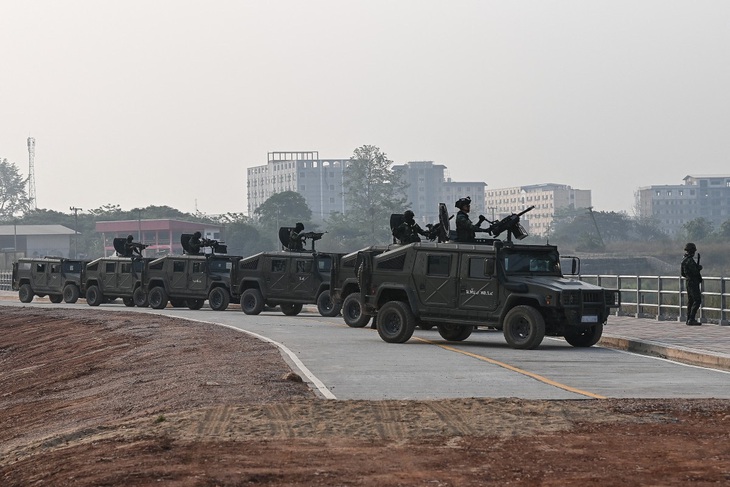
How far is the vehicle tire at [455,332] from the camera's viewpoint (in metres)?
25.2

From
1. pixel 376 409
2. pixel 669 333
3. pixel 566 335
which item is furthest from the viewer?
pixel 669 333

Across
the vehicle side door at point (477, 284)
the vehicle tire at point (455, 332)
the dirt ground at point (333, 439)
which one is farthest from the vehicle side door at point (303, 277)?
the dirt ground at point (333, 439)

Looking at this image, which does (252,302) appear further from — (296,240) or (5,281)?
(5,281)

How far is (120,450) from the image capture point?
35.7 feet

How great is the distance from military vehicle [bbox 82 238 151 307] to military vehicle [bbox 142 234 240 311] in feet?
2.34

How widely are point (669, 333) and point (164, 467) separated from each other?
18555mm

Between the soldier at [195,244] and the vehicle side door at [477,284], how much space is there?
22.8 metres

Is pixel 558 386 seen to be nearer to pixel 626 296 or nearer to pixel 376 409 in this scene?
pixel 376 409

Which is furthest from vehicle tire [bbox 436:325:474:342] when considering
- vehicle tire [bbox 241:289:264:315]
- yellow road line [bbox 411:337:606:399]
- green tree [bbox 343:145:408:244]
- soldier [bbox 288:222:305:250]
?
green tree [bbox 343:145:408:244]

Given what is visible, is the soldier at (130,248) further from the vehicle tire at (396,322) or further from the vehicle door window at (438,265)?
the vehicle door window at (438,265)

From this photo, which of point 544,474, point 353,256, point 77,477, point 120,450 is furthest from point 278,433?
point 353,256

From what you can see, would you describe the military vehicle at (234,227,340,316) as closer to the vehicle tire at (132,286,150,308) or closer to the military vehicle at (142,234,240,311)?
the military vehicle at (142,234,240,311)

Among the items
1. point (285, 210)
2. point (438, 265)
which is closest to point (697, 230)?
point (285, 210)

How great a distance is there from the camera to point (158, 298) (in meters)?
45.6
